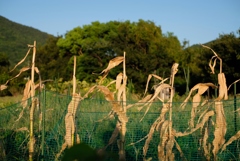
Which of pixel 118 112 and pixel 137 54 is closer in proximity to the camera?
pixel 118 112

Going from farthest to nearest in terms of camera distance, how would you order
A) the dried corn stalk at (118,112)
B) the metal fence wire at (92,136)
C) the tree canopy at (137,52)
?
the tree canopy at (137,52), the metal fence wire at (92,136), the dried corn stalk at (118,112)

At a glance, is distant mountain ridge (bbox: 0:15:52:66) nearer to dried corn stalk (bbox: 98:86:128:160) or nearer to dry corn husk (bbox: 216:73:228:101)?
dry corn husk (bbox: 216:73:228:101)

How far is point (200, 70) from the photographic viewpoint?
24.2 meters

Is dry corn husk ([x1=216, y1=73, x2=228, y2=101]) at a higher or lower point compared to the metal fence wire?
higher

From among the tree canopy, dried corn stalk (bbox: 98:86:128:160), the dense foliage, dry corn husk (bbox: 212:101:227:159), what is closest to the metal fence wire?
dry corn husk (bbox: 212:101:227:159)

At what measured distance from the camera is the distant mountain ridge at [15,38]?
194ft

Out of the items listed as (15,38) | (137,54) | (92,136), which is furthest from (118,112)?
(15,38)

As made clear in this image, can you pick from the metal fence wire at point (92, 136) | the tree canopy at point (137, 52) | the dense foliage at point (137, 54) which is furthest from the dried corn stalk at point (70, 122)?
the tree canopy at point (137, 52)

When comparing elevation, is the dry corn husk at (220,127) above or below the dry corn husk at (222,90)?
below

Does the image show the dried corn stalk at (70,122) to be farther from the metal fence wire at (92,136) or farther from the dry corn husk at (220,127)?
the dry corn husk at (220,127)

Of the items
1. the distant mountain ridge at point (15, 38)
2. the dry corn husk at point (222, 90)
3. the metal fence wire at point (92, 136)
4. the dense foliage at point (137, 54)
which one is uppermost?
the distant mountain ridge at point (15, 38)

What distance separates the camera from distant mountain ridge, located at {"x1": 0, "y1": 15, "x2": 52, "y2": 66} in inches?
2330

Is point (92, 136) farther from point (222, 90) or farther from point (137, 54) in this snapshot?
point (137, 54)

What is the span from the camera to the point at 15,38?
6625 centimetres
